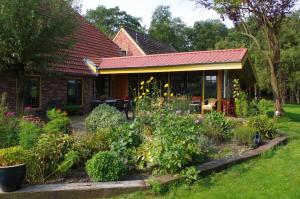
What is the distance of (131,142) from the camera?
602 cm

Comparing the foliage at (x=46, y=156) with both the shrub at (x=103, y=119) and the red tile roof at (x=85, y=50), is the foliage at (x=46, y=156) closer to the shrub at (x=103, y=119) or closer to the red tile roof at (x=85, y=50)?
the shrub at (x=103, y=119)

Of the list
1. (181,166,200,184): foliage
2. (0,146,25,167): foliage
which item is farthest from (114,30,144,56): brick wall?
(0,146,25,167): foliage

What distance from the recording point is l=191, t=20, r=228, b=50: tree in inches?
2167

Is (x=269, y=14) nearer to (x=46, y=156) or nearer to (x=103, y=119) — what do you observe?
(x=103, y=119)

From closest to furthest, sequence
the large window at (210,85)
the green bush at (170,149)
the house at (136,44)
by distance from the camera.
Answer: the green bush at (170,149) → the large window at (210,85) → the house at (136,44)

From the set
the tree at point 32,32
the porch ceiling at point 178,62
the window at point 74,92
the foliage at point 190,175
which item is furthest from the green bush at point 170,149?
the window at point 74,92

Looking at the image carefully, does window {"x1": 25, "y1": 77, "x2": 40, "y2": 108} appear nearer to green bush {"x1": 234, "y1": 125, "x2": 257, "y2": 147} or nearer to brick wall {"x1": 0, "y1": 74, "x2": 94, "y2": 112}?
brick wall {"x1": 0, "y1": 74, "x2": 94, "y2": 112}

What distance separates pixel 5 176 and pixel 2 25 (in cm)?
729

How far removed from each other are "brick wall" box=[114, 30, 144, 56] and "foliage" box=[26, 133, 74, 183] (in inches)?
825

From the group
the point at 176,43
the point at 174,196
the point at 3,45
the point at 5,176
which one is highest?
the point at 176,43

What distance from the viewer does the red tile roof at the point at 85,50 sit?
1553 centimetres

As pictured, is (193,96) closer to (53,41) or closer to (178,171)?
(53,41)

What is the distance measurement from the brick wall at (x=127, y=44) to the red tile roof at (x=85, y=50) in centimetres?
480

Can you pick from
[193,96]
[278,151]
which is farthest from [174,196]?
[193,96]
